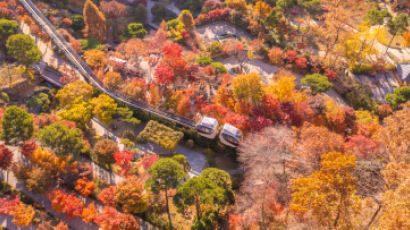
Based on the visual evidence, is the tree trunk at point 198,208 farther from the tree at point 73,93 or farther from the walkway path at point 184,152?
the tree at point 73,93

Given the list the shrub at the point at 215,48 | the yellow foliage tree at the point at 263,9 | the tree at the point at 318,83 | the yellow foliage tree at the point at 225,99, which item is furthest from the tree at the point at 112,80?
the yellow foliage tree at the point at 263,9

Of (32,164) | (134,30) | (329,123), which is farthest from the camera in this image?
(134,30)

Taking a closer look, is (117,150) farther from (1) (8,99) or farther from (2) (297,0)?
(2) (297,0)

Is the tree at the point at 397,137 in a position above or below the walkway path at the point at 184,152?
above

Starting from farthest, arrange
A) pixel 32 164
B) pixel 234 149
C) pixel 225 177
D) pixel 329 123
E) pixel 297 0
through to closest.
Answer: pixel 297 0 < pixel 329 123 < pixel 234 149 < pixel 32 164 < pixel 225 177

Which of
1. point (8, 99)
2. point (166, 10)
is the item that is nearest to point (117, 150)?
point (8, 99)

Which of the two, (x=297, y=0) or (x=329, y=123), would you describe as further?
(x=297, y=0)
